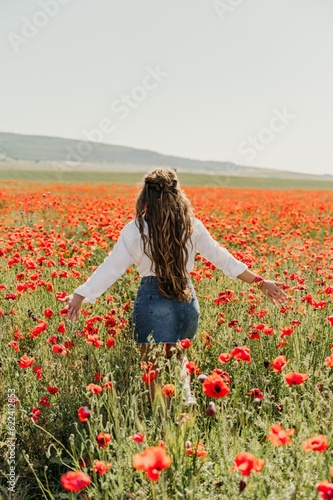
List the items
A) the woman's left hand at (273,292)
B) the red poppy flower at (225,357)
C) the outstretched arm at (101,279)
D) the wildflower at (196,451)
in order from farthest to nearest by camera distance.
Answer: the woman's left hand at (273,292)
the outstretched arm at (101,279)
the red poppy flower at (225,357)
the wildflower at (196,451)

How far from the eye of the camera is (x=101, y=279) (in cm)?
337

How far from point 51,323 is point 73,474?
2.70 meters

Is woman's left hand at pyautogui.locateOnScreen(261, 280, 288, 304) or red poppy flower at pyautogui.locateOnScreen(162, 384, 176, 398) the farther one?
woman's left hand at pyautogui.locateOnScreen(261, 280, 288, 304)

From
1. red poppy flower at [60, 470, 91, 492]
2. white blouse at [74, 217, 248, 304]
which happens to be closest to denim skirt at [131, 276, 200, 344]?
white blouse at [74, 217, 248, 304]

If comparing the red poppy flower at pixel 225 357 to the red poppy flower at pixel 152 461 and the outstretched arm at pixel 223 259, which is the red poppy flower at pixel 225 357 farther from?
the outstretched arm at pixel 223 259

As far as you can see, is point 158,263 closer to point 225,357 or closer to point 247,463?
point 225,357

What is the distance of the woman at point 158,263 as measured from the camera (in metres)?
3.39

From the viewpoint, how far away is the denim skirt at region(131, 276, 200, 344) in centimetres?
343

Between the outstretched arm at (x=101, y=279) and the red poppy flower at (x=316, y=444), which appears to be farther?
the outstretched arm at (x=101, y=279)

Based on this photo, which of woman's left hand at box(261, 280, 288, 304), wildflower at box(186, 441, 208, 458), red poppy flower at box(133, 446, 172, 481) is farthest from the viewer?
woman's left hand at box(261, 280, 288, 304)

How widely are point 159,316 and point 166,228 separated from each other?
550 millimetres

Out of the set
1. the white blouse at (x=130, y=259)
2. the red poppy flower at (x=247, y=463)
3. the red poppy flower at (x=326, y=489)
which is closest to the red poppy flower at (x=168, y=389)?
the red poppy flower at (x=247, y=463)

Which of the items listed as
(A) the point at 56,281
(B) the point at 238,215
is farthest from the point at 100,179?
(A) the point at 56,281

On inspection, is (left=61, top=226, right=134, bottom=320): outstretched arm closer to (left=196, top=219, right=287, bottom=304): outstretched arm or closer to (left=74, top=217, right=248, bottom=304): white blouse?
(left=74, top=217, right=248, bottom=304): white blouse
